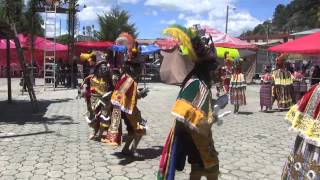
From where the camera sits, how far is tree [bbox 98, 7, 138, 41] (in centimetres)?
4400

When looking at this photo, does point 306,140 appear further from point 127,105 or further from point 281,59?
point 281,59

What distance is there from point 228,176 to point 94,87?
10.8 feet

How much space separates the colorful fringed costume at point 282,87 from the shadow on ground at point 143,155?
7361 mm

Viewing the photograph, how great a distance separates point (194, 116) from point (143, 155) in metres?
3.56

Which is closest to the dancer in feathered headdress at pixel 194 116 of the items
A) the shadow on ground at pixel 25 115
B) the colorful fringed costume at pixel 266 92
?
the shadow on ground at pixel 25 115

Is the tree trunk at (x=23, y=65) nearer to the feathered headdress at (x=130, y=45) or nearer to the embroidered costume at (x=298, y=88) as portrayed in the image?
the feathered headdress at (x=130, y=45)

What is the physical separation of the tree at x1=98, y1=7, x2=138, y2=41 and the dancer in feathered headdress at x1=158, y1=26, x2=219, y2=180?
39019 mm

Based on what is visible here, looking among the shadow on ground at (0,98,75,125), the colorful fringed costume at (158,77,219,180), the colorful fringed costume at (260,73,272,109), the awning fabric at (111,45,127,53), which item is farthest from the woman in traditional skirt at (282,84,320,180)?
the colorful fringed costume at (260,73,272,109)

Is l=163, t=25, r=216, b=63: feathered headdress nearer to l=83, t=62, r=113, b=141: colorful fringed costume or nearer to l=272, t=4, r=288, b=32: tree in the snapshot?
l=83, t=62, r=113, b=141: colorful fringed costume

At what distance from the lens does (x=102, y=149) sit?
8.23m

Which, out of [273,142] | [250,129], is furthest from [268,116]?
[273,142]

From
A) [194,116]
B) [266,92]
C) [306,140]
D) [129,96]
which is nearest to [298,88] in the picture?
[266,92]

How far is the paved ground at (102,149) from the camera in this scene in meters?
6.79

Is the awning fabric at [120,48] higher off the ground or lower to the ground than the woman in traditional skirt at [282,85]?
higher
